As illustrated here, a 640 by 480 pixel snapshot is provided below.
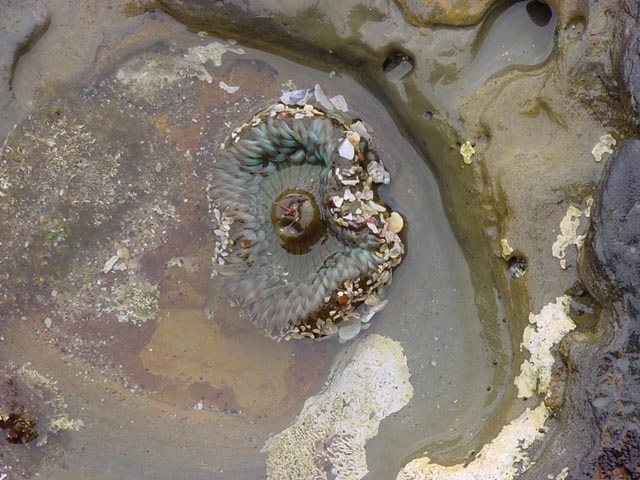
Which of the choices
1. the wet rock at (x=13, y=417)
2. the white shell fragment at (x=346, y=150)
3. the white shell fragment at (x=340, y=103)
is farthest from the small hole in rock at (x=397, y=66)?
the wet rock at (x=13, y=417)

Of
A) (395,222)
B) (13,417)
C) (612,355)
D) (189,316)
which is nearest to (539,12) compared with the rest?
(395,222)

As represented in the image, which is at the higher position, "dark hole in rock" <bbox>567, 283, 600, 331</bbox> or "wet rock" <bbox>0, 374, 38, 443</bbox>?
"dark hole in rock" <bbox>567, 283, 600, 331</bbox>

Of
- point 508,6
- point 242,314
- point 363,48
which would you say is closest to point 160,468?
point 242,314

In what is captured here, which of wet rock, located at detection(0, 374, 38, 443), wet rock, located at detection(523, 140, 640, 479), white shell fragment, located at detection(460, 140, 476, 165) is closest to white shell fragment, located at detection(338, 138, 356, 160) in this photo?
white shell fragment, located at detection(460, 140, 476, 165)

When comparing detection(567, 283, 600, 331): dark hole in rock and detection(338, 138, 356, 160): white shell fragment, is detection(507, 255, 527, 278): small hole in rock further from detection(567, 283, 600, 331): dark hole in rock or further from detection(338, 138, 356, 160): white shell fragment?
detection(338, 138, 356, 160): white shell fragment

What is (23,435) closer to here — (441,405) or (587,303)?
(441,405)

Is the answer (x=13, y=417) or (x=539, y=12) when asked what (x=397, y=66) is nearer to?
(x=539, y=12)
